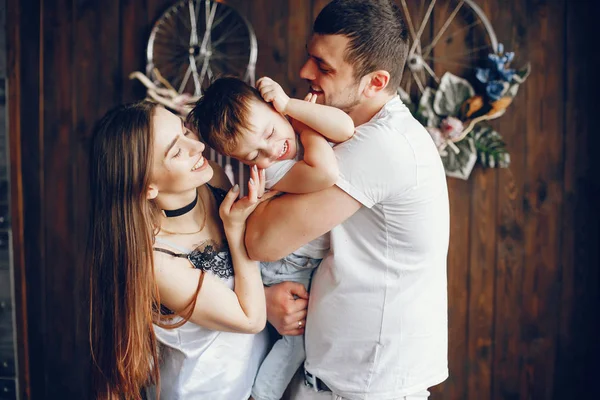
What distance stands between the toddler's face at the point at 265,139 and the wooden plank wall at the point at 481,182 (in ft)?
4.24

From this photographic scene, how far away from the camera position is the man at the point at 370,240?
129cm

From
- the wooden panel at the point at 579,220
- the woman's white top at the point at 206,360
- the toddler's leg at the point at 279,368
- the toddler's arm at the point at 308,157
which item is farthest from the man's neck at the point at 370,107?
the wooden panel at the point at 579,220

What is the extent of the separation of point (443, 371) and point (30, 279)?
219cm

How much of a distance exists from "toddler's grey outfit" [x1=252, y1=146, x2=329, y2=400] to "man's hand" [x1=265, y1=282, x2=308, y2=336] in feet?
0.11

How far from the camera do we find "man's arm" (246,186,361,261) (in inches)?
49.1

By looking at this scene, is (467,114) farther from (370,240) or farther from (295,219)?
(295,219)

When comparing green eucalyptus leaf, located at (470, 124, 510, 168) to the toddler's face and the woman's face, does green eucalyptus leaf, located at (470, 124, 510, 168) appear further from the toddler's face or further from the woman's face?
the woman's face

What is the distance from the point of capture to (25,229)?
9.18 feet

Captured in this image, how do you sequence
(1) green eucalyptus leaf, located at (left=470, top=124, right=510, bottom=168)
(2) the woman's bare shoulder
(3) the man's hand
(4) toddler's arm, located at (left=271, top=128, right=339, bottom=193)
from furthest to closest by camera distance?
(1) green eucalyptus leaf, located at (left=470, top=124, right=510, bottom=168) → (2) the woman's bare shoulder → (3) the man's hand → (4) toddler's arm, located at (left=271, top=128, right=339, bottom=193)

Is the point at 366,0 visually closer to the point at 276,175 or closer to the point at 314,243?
the point at 276,175

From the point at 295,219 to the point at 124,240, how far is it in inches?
16.9

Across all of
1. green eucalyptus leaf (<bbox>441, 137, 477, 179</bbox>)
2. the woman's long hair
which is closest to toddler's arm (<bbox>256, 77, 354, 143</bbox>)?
the woman's long hair

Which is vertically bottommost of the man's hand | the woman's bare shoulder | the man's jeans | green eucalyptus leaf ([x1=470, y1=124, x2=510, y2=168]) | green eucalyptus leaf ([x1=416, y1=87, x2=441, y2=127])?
the man's jeans

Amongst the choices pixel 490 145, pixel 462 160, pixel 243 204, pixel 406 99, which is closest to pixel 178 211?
pixel 243 204
